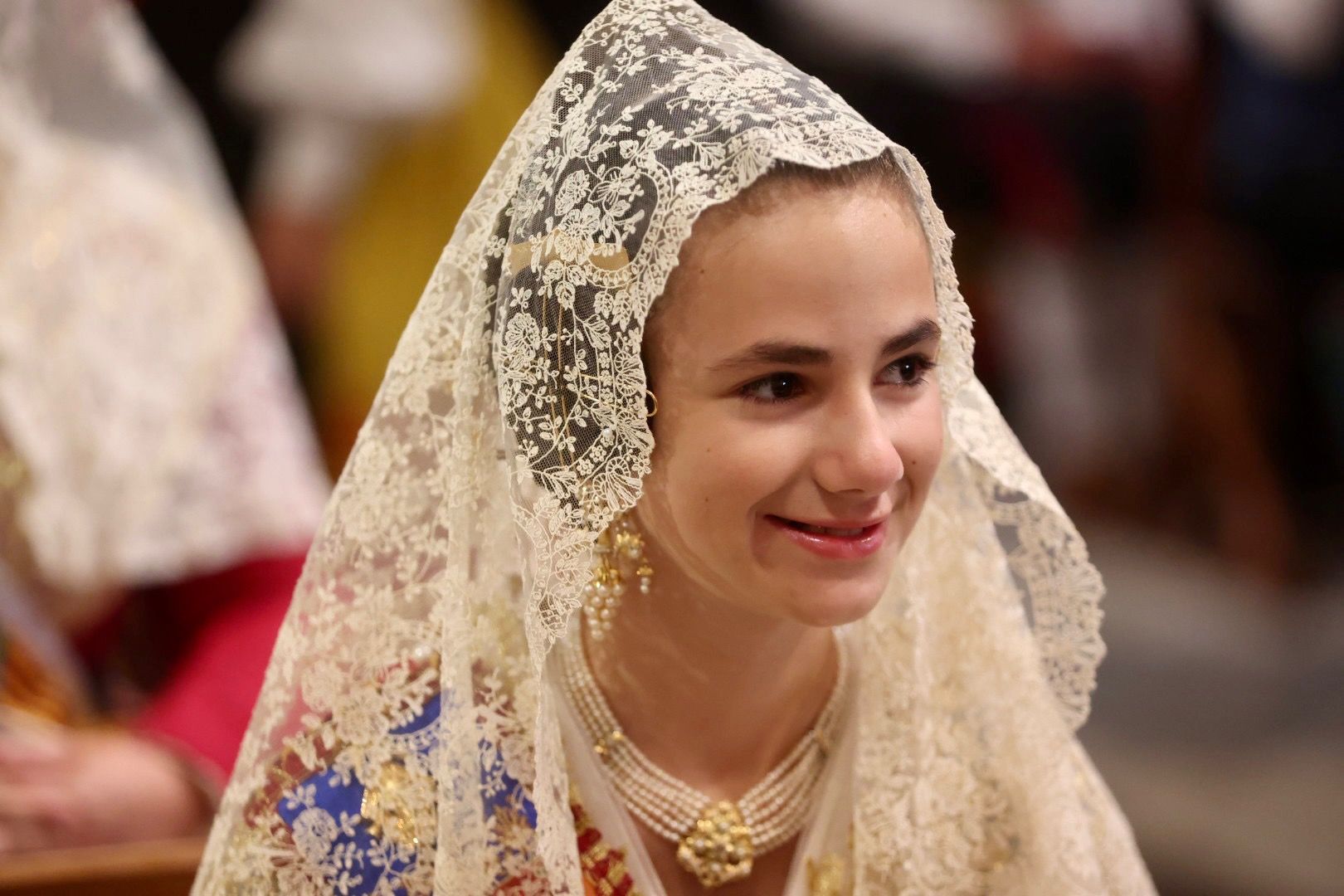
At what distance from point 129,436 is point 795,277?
1186mm

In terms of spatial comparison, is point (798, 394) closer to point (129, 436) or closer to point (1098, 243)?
point (129, 436)

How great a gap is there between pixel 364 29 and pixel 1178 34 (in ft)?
6.37

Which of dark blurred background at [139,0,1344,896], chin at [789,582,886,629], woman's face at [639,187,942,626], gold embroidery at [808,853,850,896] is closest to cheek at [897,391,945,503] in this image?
woman's face at [639,187,942,626]

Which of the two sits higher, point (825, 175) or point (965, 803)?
point (825, 175)

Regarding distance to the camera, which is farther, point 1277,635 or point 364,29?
point 1277,635

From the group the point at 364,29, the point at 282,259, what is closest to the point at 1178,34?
the point at 364,29

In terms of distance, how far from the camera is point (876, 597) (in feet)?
4.00

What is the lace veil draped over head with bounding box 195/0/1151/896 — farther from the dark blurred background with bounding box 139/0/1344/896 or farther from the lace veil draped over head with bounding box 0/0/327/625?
the dark blurred background with bounding box 139/0/1344/896

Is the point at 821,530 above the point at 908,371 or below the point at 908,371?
below

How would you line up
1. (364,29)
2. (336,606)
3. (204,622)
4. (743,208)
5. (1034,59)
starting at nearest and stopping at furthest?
(743,208) < (336,606) < (204,622) < (364,29) < (1034,59)

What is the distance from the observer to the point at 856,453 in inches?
44.5

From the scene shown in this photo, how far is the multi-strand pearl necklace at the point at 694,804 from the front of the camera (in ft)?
4.28

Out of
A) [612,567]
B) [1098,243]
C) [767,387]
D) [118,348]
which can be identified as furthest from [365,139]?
[767,387]

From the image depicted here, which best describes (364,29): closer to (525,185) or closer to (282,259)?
(282,259)
